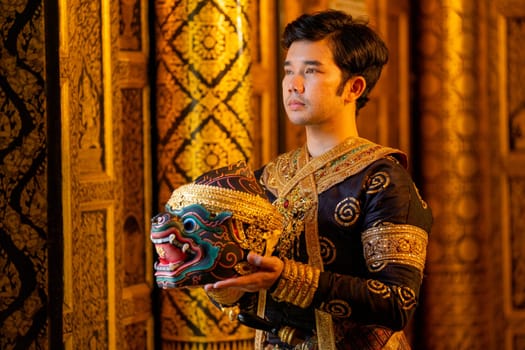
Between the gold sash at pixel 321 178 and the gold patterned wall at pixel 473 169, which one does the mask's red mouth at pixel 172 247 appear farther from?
the gold patterned wall at pixel 473 169

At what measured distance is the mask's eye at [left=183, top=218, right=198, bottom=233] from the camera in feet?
6.73

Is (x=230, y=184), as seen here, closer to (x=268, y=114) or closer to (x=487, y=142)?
(x=268, y=114)

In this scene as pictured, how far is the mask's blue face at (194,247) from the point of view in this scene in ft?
6.69

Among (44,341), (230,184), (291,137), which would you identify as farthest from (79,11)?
(291,137)

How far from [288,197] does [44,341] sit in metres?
0.82

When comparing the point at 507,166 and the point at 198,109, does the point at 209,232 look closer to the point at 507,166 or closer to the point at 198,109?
the point at 198,109

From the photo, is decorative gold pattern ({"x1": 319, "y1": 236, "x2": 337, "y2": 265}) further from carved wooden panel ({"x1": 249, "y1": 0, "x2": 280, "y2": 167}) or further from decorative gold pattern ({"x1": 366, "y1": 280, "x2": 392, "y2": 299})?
carved wooden panel ({"x1": 249, "y1": 0, "x2": 280, "y2": 167})

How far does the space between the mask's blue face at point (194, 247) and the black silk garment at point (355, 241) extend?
20cm

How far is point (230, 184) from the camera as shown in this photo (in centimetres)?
210

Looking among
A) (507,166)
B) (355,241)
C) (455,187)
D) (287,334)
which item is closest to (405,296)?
(355,241)

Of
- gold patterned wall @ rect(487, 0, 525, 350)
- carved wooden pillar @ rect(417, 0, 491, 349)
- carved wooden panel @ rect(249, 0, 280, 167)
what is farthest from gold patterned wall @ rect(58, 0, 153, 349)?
gold patterned wall @ rect(487, 0, 525, 350)

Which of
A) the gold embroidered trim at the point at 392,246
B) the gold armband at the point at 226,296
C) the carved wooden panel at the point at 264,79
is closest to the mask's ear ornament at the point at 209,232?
the gold armband at the point at 226,296

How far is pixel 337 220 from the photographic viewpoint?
7.38ft

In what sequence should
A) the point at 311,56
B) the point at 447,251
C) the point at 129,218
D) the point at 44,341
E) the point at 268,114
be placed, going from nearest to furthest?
the point at 311,56
the point at 44,341
the point at 129,218
the point at 268,114
the point at 447,251
